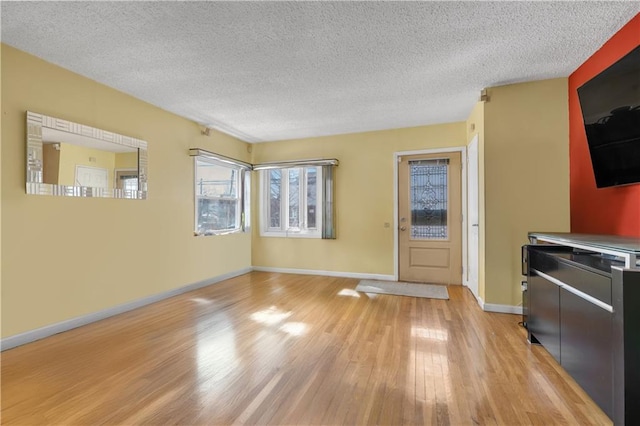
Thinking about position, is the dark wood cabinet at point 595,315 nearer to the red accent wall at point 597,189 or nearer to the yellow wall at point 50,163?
the red accent wall at point 597,189

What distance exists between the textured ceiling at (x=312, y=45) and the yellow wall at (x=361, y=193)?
1075mm

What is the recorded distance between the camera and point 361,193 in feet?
16.5

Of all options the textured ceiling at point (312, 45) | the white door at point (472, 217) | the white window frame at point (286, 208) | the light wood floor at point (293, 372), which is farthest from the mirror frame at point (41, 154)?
the white door at point (472, 217)

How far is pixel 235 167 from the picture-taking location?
5.27 meters

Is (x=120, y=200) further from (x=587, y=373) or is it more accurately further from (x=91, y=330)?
(x=587, y=373)

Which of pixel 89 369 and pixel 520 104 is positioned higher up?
Answer: pixel 520 104

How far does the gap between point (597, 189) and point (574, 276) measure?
4.67ft

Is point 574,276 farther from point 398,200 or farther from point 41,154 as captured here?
point 41,154

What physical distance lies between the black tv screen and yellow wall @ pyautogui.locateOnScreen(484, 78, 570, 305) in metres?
0.65

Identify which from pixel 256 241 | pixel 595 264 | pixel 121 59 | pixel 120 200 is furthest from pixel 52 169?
pixel 595 264

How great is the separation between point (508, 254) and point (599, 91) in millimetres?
1764

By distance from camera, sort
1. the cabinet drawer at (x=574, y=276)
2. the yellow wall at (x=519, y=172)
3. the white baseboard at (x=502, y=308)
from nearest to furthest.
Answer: the cabinet drawer at (x=574, y=276), the yellow wall at (x=519, y=172), the white baseboard at (x=502, y=308)

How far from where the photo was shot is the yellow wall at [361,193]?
187 inches

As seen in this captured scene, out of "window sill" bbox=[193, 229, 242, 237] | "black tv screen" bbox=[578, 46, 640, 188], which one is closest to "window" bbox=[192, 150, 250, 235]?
"window sill" bbox=[193, 229, 242, 237]
